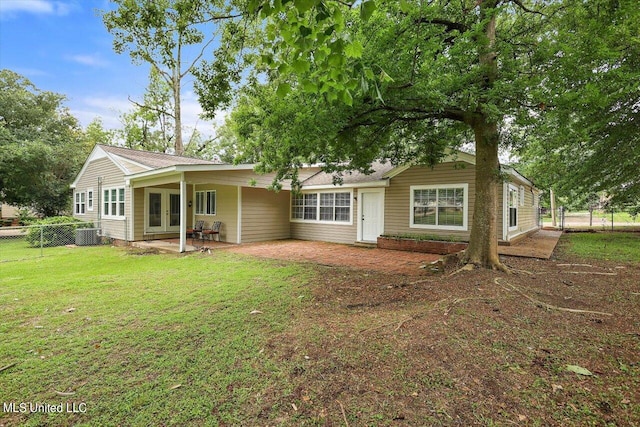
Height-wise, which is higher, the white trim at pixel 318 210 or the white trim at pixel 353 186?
the white trim at pixel 353 186

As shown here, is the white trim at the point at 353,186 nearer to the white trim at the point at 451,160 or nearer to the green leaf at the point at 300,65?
the white trim at the point at 451,160

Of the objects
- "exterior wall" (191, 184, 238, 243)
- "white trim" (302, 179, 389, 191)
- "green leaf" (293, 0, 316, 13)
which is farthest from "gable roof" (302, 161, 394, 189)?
"green leaf" (293, 0, 316, 13)

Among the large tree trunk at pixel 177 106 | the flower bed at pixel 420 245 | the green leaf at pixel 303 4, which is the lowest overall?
the flower bed at pixel 420 245

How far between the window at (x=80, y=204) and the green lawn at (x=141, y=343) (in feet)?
34.7

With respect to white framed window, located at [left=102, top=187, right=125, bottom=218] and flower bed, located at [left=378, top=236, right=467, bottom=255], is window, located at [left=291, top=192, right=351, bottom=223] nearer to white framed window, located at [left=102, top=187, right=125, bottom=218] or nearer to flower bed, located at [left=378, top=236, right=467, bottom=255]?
flower bed, located at [left=378, top=236, right=467, bottom=255]

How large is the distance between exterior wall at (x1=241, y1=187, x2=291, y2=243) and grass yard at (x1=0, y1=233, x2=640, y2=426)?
6.43m

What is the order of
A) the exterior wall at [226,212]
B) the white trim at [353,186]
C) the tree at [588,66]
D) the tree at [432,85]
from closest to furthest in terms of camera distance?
the tree at [588,66]
the tree at [432,85]
the white trim at [353,186]
the exterior wall at [226,212]

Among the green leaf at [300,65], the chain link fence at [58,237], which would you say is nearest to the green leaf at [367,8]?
the green leaf at [300,65]

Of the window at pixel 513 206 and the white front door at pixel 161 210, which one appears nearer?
the window at pixel 513 206

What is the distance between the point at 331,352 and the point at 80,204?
1807 cm

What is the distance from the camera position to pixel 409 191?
1099cm

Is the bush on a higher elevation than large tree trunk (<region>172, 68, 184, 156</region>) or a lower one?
lower

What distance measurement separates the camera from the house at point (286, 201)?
10.1 m

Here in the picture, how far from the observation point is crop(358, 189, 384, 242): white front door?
11.6 m
